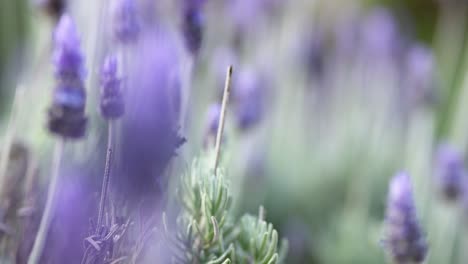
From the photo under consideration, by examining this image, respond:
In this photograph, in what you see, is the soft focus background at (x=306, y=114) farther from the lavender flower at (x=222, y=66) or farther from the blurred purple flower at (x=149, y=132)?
the blurred purple flower at (x=149, y=132)

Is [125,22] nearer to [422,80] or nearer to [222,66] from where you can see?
[222,66]

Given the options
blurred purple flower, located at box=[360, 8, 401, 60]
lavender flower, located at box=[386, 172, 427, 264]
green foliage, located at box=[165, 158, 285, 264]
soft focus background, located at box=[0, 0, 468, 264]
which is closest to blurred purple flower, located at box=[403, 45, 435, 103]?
soft focus background, located at box=[0, 0, 468, 264]

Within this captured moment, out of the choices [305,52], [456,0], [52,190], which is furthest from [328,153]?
[52,190]

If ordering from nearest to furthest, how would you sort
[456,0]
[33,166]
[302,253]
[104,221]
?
[104,221]
[33,166]
[302,253]
[456,0]

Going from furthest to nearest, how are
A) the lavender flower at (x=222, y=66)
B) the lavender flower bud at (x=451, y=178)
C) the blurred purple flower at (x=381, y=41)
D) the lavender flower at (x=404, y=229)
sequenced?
1. the blurred purple flower at (x=381, y=41)
2. the lavender flower at (x=222, y=66)
3. the lavender flower bud at (x=451, y=178)
4. the lavender flower at (x=404, y=229)

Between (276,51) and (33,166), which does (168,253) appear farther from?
(276,51)

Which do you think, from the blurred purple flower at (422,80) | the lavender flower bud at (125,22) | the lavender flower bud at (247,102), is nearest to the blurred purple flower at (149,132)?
the lavender flower bud at (125,22)
